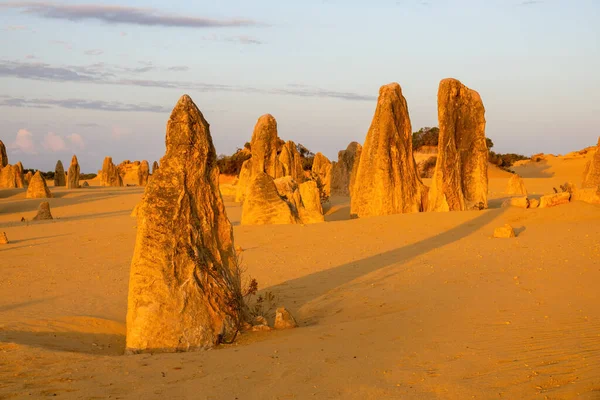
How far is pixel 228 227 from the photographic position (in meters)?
8.27

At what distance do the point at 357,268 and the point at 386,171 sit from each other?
785 cm

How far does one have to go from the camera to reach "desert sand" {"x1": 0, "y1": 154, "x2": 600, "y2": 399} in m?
5.50

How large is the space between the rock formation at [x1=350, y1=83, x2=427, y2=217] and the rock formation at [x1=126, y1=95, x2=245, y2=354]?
1154cm

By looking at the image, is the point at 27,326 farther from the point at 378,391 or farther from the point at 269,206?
the point at 269,206

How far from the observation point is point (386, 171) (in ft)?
63.4

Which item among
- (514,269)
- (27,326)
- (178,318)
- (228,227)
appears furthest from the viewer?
(514,269)

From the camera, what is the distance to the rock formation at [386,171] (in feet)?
63.6

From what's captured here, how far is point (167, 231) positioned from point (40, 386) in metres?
2.41

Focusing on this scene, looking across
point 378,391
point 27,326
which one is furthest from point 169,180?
point 378,391

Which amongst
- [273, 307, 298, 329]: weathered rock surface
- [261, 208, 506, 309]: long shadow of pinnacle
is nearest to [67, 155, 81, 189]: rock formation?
[261, 208, 506, 309]: long shadow of pinnacle

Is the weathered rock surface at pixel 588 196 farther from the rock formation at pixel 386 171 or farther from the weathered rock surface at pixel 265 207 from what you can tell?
the weathered rock surface at pixel 265 207

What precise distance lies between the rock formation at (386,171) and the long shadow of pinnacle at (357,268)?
3.39 m

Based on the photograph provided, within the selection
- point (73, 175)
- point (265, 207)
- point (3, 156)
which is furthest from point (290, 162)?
point (3, 156)

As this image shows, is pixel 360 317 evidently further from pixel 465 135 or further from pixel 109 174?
pixel 109 174
